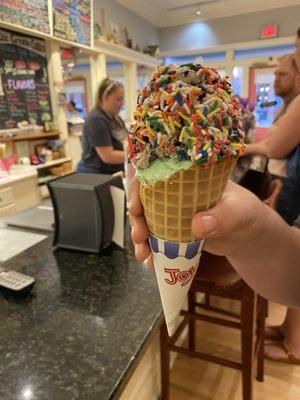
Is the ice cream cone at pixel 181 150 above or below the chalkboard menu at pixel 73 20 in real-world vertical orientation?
below

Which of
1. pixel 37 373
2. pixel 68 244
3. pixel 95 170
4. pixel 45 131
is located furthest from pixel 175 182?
pixel 45 131

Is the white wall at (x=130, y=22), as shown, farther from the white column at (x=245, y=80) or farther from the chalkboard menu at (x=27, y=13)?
the white column at (x=245, y=80)

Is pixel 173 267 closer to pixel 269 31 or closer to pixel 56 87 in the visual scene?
pixel 56 87

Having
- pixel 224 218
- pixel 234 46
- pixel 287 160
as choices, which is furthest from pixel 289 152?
pixel 234 46

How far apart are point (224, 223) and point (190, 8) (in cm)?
615

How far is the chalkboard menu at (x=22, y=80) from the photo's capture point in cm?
322

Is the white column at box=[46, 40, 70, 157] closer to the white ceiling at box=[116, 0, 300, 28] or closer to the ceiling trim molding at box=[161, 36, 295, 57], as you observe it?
the white ceiling at box=[116, 0, 300, 28]

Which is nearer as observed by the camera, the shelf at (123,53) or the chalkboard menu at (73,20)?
the chalkboard menu at (73,20)

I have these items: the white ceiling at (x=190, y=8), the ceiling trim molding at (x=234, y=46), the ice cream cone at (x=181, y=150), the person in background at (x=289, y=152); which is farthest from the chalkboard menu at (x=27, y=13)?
the ceiling trim molding at (x=234, y=46)

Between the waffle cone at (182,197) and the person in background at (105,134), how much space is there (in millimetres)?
1926

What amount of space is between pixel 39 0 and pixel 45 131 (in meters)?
1.35

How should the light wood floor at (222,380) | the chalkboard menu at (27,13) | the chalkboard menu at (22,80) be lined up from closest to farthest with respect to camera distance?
the light wood floor at (222,380) < the chalkboard menu at (27,13) < the chalkboard menu at (22,80)

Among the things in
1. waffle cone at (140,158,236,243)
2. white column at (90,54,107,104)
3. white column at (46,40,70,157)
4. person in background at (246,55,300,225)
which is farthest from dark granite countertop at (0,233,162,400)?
white column at (90,54,107,104)

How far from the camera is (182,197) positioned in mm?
617
